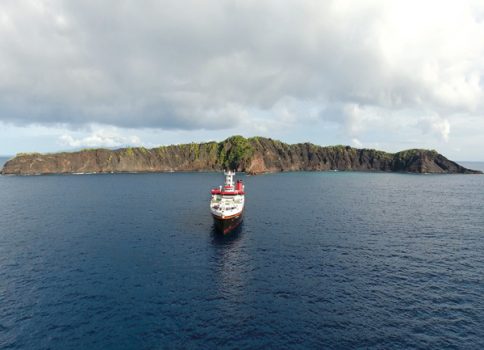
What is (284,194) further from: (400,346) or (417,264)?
(400,346)

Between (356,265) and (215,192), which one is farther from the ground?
(215,192)

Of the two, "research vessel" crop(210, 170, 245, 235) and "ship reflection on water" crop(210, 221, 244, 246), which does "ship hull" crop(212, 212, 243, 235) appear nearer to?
"research vessel" crop(210, 170, 245, 235)

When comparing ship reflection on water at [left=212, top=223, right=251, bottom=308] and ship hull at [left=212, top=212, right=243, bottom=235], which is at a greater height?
ship hull at [left=212, top=212, right=243, bottom=235]

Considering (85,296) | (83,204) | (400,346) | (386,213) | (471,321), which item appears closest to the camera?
(400,346)

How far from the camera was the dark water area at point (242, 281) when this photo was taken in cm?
4253

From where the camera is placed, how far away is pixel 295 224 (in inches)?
3947

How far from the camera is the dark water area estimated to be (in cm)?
4253

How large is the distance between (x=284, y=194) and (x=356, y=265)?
101 m

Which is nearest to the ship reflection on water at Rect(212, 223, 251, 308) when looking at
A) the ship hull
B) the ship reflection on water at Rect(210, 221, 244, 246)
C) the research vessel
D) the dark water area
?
the ship reflection on water at Rect(210, 221, 244, 246)

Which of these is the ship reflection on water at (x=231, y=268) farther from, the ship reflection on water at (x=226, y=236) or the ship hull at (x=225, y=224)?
the ship hull at (x=225, y=224)

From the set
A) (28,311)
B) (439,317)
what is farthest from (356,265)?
(28,311)

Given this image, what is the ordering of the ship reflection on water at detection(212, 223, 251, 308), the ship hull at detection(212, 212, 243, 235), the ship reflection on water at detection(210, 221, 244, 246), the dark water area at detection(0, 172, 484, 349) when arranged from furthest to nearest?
1. the ship hull at detection(212, 212, 243, 235)
2. the ship reflection on water at detection(210, 221, 244, 246)
3. the ship reflection on water at detection(212, 223, 251, 308)
4. the dark water area at detection(0, 172, 484, 349)

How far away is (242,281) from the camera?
58.2 m

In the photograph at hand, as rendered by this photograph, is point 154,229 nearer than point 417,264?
No
